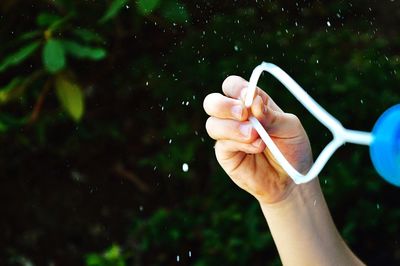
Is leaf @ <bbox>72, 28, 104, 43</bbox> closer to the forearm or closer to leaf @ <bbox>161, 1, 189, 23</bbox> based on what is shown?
leaf @ <bbox>161, 1, 189, 23</bbox>

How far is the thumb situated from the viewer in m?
1.34

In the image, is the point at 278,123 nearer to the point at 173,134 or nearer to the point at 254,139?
the point at 254,139

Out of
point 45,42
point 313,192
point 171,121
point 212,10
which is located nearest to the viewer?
point 313,192

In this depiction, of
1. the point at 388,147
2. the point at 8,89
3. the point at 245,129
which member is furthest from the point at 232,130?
the point at 8,89

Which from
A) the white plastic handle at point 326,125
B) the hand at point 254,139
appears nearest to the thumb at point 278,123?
the hand at point 254,139

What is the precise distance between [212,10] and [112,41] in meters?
0.32

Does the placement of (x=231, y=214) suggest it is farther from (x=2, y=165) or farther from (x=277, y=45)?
(x=2, y=165)

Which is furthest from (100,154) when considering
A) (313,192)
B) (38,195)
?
(313,192)

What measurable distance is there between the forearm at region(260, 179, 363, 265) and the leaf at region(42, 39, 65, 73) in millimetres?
780

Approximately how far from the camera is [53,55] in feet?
6.96

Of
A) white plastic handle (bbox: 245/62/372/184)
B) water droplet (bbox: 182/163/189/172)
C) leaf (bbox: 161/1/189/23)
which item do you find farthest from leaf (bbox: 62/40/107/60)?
white plastic handle (bbox: 245/62/372/184)

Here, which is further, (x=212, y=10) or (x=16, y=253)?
(x=16, y=253)

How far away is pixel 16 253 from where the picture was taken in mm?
2920

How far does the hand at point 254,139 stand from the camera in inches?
50.3
